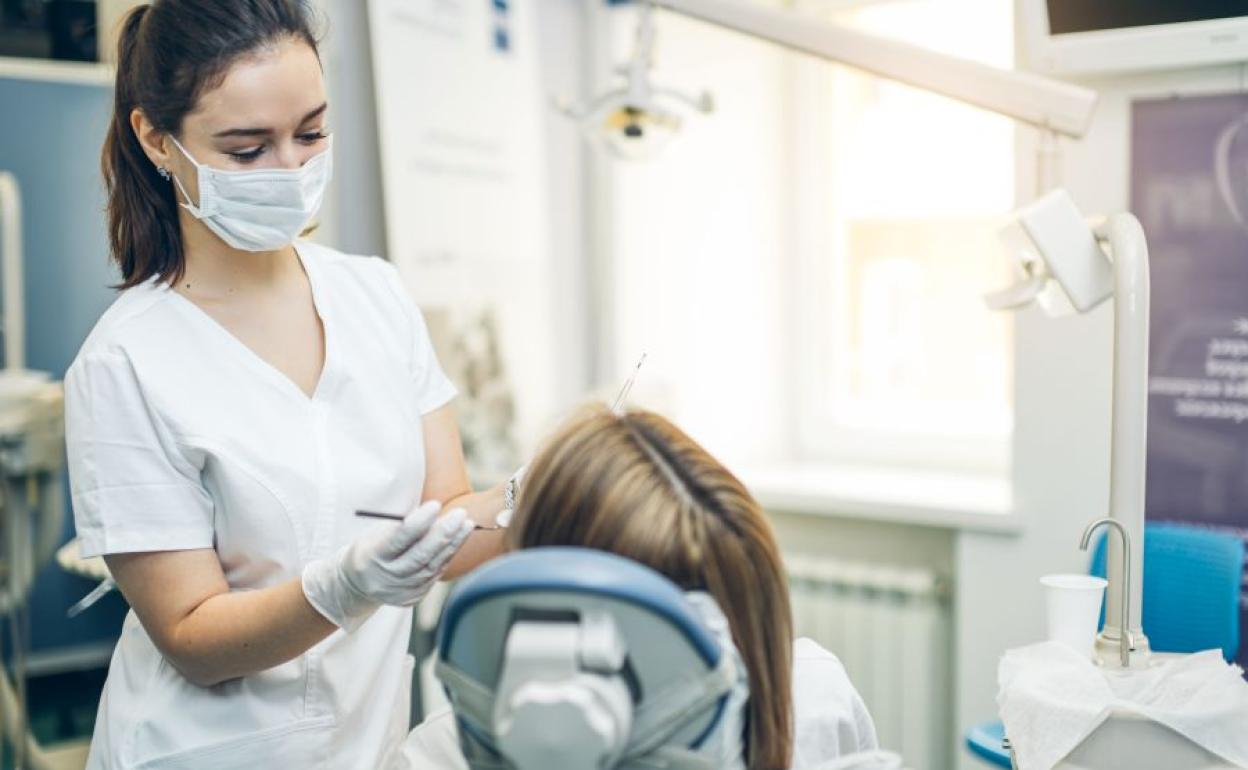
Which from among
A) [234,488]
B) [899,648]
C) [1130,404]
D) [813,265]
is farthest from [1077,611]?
[813,265]

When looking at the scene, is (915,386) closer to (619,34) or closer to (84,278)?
(619,34)

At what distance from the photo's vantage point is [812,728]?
105cm

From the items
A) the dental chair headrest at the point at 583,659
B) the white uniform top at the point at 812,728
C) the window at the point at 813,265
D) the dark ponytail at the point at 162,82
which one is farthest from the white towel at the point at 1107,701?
the window at the point at 813,265

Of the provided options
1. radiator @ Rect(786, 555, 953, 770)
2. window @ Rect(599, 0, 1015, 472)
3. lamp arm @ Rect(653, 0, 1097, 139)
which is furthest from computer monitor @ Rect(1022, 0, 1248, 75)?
radiator @ Rect(786, 555, 953, 770)

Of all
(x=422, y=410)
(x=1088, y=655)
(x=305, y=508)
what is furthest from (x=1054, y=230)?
(x=305, y=508)

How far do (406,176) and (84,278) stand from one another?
0.74m

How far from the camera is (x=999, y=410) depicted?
279cm

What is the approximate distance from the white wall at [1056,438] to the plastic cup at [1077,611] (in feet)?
3.37

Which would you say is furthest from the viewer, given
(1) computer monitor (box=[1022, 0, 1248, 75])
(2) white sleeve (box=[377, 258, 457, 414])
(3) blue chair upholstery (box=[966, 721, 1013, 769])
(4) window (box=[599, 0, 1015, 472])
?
(4) window (box=[599, 0, 1015, 472])

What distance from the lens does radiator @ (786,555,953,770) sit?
2457mm

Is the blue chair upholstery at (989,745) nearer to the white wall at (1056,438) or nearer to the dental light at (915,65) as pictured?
the white wall at (1056,438)

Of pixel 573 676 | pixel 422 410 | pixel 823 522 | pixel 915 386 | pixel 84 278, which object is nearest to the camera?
pixel 573 676

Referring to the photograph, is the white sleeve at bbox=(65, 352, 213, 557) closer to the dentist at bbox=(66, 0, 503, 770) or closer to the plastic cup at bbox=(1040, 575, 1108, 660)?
the dentist at bbox=(66, 0, 503, 770)

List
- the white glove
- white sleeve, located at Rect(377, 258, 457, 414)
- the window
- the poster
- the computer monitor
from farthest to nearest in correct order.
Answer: the window, the poster, the computer monitor, white sleeve, located at Rect(377, 258, 457, 414), the white glove
